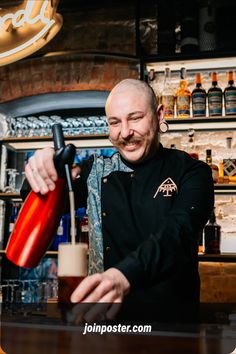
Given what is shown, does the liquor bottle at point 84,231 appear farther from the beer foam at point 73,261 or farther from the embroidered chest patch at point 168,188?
the beer foam at point 73,261

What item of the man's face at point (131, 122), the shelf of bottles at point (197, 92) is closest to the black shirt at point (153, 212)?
the man's face at point (131, 122)

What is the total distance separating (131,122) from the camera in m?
1.44

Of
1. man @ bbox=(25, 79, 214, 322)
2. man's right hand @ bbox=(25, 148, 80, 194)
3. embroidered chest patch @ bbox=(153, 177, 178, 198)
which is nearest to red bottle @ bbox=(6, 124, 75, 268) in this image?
man's right hand @ bbox=(25, 148, 80, 194)

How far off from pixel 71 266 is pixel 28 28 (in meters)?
2.41

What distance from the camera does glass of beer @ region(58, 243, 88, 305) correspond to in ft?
2.72

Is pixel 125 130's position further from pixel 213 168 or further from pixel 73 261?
pixel 213 168

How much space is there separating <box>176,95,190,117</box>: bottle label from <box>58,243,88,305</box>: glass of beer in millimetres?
2504

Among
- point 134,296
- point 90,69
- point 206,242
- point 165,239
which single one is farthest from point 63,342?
point 90,69

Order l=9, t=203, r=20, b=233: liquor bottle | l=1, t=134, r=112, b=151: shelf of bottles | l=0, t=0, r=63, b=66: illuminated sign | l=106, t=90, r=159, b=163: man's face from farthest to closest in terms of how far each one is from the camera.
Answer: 1. l=9, t=203, r=20, b=233: liquor bottle
2. l=1, t=134, r=112, b=151: shelf of bottles
3. l=0, t=0, r=63, b=66: illuminated sign
4. l=106, t=90, r=159, b=163: man's face

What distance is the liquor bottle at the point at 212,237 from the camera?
3.08 meters

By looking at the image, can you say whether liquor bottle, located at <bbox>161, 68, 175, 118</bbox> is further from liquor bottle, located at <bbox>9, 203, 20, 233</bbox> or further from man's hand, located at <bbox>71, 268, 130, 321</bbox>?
man's hand, located at <bbox>71, 268, 130, 321</bbox>

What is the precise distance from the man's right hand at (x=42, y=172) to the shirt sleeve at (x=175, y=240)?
0.22 metres

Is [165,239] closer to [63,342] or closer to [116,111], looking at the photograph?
[63,342]

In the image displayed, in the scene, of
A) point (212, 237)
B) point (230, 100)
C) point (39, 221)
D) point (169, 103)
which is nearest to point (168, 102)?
point (169, 103)
